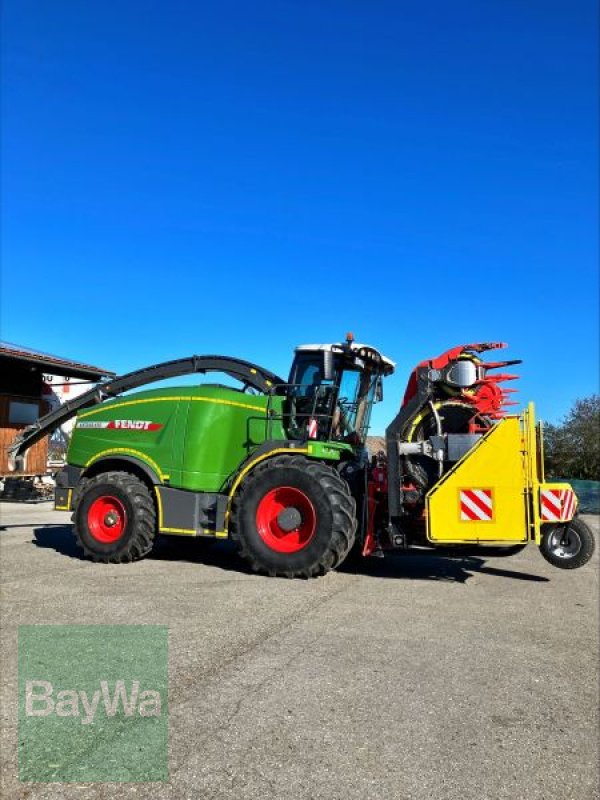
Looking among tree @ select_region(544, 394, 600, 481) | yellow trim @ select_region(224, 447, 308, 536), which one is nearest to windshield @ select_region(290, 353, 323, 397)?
yellow trim @ select_region(224, 447, 308, 536)

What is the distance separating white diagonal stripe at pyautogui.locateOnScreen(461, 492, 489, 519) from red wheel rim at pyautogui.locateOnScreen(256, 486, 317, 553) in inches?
70.8

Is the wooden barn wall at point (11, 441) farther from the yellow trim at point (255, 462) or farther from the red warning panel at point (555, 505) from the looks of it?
the red warning panel at point (555, 505)

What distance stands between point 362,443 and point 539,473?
277cm

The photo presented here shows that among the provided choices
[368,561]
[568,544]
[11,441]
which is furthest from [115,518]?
[11,441]

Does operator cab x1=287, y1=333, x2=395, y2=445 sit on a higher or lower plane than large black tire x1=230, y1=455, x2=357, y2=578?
higher

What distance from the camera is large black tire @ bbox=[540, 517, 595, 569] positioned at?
7.87m

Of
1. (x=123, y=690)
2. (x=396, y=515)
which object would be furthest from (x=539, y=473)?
(x=123, y=690)

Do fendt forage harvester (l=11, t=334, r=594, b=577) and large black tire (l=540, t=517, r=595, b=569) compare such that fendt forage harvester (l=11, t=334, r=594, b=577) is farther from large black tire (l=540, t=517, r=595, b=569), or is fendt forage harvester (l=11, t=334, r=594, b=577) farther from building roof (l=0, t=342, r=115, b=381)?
building roof (l=0, t=342, r=115, b=381)

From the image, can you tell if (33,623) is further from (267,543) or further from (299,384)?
(299,384)

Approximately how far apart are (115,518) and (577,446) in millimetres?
23089

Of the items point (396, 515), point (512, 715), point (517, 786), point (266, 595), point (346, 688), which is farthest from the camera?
point (396, 515)

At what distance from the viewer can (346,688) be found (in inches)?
156

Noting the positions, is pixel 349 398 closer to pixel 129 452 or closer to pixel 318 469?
pixel 318 469

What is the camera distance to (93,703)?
142 inches
